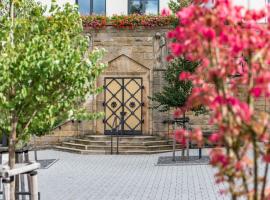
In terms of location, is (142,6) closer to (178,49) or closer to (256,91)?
(178,49)

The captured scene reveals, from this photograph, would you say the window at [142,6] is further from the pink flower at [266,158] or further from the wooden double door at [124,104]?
the pink flower at [266,158]

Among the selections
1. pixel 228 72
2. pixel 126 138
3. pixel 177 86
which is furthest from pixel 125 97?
pixel 228 72

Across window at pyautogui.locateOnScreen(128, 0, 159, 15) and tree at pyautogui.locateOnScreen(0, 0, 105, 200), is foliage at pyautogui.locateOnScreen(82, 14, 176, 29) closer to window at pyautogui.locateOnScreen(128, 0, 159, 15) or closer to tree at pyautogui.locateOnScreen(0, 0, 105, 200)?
window at pyautogui.locateOnScreen(128, 0, 159, 15)

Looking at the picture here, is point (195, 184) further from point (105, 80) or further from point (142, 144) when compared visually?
point (105, 80)

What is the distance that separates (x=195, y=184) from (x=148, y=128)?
36.4ft

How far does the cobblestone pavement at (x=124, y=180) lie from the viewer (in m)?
13.7

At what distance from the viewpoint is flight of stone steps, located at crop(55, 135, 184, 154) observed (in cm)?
2375

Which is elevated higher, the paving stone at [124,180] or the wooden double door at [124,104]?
the wooden double door at [124,104]

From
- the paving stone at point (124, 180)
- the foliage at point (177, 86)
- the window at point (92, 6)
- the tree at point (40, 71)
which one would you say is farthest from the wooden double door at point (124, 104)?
the tree at point (40, 71)

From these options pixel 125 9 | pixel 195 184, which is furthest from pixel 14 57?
pixel 125 9

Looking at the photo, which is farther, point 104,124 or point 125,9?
point 125,9

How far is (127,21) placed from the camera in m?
26.4

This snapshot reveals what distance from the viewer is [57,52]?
27.9ft

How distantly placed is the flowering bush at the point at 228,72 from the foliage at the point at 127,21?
21579mm
